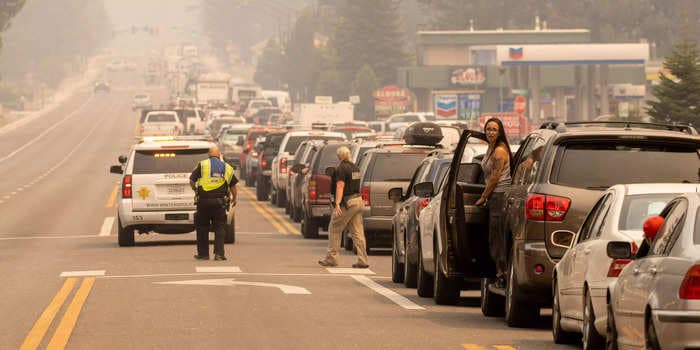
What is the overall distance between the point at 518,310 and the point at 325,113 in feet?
229

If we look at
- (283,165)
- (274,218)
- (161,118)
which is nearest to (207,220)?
(274,218)

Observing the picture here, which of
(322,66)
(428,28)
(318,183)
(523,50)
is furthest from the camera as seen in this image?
(428,28)

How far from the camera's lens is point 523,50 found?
361 ft

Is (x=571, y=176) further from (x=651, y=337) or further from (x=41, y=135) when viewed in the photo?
(x=41, y=135)

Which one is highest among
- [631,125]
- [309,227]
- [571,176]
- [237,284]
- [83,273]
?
[631,125]

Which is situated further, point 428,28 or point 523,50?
point 428,28

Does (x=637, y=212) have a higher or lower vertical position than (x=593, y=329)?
higher

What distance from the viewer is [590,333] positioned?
12.9m

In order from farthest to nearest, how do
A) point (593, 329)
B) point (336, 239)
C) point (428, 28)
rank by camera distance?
point (428, 28)
point (336, 239)
point (593, 329)

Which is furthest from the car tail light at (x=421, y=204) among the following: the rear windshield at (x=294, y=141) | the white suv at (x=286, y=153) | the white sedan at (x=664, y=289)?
the rear windshield at (x=294, y=141)

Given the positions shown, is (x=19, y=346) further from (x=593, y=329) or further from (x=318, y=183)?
(x=318, y=183)

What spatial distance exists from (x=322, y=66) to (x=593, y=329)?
158062mm

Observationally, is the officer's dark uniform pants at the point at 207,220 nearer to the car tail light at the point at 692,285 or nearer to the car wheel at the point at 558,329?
the car wheel at the point at 558,329

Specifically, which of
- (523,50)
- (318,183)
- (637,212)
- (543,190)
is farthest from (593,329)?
(523,50)
